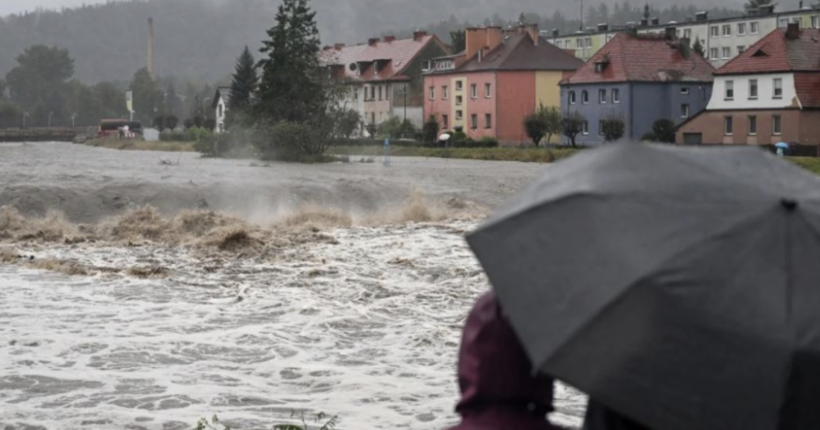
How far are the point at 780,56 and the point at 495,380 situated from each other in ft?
224

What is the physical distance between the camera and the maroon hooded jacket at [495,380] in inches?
119

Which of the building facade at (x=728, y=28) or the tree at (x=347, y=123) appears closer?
the tree at (x=347, y=123)

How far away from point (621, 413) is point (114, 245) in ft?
82.1

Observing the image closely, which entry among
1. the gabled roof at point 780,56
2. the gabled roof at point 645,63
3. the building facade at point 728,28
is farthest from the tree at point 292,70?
the building facade at point 728,28

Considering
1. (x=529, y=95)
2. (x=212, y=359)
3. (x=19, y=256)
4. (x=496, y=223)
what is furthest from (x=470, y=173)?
(x=496, y=223)

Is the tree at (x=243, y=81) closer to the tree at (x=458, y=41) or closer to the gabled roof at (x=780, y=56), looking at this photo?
the tree at (x=458, y=41)

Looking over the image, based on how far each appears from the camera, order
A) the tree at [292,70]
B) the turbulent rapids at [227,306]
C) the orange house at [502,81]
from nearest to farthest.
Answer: the turbulent rapids at [227,306] < the tree at [292,70] < the orange house at [502,81]

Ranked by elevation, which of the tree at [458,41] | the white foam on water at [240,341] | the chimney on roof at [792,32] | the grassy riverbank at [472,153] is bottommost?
the white foam on water at [240,341]

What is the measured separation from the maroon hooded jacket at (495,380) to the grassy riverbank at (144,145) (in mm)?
89491

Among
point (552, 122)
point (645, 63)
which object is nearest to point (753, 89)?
point (552, 122)

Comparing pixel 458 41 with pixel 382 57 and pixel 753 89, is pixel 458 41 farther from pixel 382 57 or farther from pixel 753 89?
pixel 753 89

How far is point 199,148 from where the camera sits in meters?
75.4

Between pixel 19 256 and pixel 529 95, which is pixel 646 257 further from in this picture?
pixel 529 95

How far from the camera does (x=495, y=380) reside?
3.03 m
